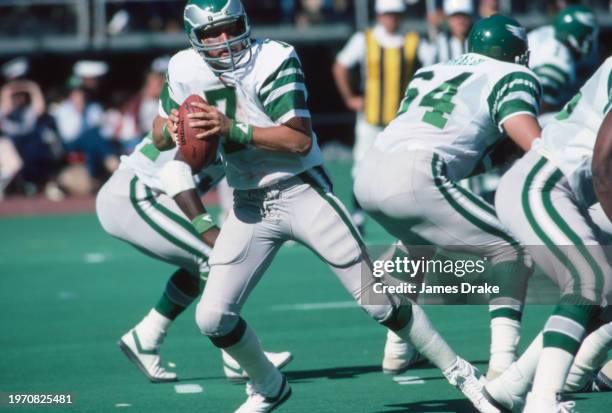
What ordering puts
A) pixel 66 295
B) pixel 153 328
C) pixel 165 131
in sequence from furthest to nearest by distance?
pixel 66 295, pixel 153 328, pixel 165 131

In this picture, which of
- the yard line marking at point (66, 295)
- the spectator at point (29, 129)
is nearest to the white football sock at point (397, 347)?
the yard line marking at point (66, 295)

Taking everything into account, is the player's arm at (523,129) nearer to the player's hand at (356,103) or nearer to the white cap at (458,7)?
the white cap at (458,7)

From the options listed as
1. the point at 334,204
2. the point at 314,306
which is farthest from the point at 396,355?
the point at 314,306

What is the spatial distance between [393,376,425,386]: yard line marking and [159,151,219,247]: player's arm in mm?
1167

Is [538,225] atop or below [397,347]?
atop

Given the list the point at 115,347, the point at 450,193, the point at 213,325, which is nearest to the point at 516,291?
the point at 450,193

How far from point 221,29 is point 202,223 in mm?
1119

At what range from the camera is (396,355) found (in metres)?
6.17

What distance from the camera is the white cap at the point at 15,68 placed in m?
18.0

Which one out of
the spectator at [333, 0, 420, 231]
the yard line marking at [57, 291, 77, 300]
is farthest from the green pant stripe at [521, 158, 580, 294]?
the spectator at [333, 0, 420, 231]

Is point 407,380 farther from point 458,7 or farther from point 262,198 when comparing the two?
point 458,7

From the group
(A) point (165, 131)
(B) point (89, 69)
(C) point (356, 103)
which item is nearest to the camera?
(A) point (165, 131)

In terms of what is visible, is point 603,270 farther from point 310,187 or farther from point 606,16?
point 606,16

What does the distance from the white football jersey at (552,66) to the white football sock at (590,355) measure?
2.62 m
